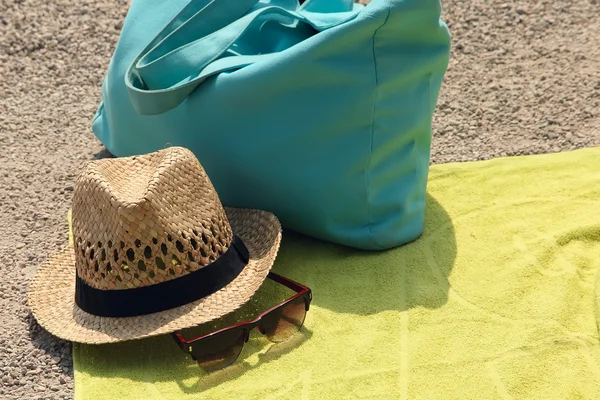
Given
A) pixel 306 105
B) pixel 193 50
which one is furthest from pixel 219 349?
pixel 193 50

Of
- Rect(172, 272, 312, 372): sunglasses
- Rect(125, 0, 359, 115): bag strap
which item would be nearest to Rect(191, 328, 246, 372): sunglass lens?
Rect(172, 272, 312, 372): sunglasses

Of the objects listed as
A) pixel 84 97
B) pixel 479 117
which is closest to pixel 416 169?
pixel 479 117

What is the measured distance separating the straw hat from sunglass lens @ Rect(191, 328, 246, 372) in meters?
0.05

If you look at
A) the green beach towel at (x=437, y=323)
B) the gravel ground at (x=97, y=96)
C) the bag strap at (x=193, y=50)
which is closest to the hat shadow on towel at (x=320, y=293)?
the green beach towel at (x=437, y=323)

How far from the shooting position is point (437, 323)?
2250 millimetres

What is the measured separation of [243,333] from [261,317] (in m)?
0.06

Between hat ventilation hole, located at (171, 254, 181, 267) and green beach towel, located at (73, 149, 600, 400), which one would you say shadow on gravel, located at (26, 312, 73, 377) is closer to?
green beach towel, located at (73, 149, 600, 400)

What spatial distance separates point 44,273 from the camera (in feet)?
7.79

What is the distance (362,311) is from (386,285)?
0.12 m

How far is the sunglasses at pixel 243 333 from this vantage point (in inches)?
82.0

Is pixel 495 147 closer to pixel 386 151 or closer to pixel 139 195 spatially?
pixel 386 151

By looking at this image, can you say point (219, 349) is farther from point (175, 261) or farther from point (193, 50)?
point (193, 50)

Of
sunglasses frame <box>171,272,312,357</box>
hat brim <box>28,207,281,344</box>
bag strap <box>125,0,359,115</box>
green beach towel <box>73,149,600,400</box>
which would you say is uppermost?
bag strap <box>125,0,359,115</box>

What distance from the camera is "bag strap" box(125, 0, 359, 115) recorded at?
2424mm
